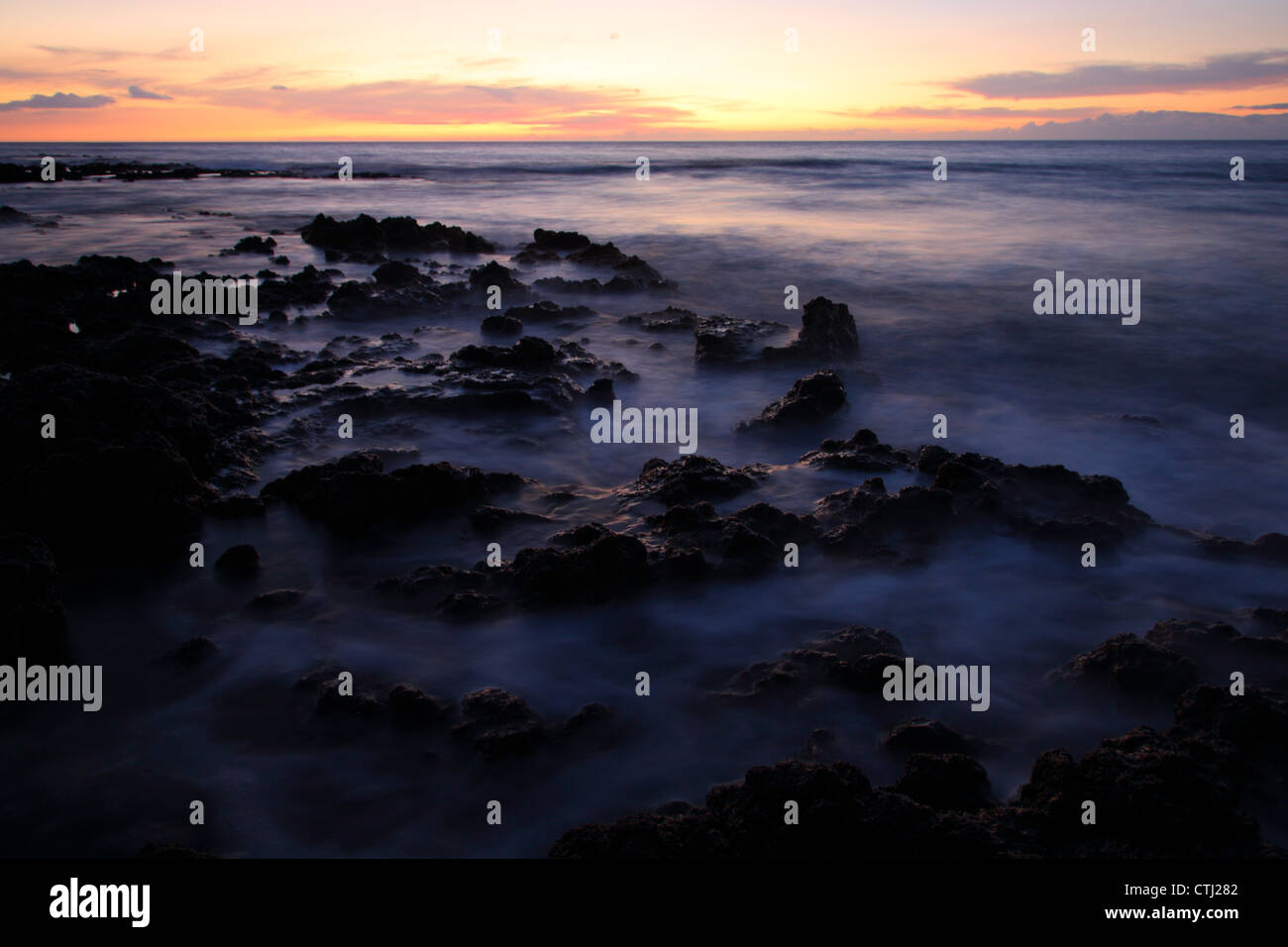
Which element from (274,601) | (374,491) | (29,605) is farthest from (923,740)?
(29,605)

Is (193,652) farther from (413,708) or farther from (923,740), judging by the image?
(923,740)

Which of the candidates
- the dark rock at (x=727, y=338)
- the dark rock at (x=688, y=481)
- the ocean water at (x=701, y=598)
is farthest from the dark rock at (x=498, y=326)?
the dark rock at (x=688, y=481)

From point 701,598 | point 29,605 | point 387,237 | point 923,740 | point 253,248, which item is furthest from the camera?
point 387,237

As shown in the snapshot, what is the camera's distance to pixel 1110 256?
16.8 m

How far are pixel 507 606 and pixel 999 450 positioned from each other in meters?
5.06

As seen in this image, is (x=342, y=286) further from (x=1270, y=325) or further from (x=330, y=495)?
(x=1270, y=325)

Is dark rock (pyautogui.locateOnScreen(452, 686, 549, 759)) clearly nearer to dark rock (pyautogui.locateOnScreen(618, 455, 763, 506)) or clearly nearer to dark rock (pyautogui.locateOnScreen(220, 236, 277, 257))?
dark rock (pyautogui.locateOnScreen(618, 455, 763, 506))

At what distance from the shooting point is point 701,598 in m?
4.71

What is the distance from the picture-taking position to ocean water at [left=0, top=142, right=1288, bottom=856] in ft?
10.9

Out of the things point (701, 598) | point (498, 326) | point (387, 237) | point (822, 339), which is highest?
point (387, 237)

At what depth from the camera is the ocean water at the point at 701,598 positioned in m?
3.31

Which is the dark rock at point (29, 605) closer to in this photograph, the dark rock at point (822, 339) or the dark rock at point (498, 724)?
the dark rock at point (498, 724)

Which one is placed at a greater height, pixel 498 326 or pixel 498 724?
pixel 498 326
